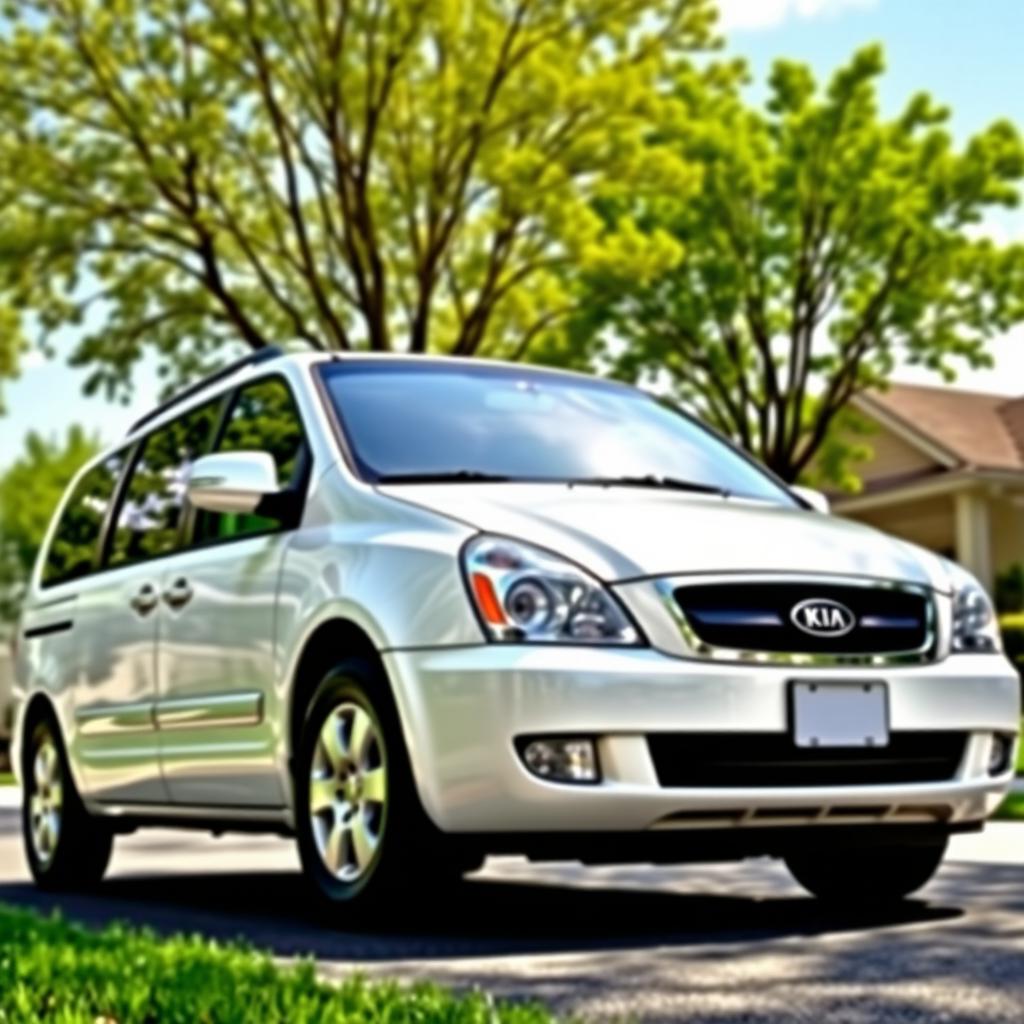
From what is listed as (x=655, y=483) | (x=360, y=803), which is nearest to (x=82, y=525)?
(x=655, y=483)

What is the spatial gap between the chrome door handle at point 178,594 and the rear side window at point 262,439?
7.0 inches

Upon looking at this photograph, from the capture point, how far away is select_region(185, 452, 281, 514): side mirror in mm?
6914

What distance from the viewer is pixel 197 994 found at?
175 inches

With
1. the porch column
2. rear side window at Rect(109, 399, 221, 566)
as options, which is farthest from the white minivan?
the porch column

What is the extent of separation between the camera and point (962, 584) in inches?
269

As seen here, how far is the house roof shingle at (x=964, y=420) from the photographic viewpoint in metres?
35.0

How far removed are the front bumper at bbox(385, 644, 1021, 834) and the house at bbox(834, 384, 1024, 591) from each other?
2807 cm

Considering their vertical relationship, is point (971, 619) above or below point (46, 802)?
above

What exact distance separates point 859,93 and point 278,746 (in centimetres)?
2523

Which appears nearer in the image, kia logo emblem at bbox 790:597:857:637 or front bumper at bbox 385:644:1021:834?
front bumper at bbox 385:644:1021:834

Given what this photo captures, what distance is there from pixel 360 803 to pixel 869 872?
204 centimetres

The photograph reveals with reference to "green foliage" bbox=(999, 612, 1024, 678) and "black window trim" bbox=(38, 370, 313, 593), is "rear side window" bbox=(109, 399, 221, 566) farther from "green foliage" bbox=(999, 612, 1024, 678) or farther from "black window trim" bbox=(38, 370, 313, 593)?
"green foliage" bbox=(999, 612, 1024, 678)

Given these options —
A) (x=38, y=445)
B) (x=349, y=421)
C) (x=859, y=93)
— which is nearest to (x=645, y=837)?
(x=349, y=421)

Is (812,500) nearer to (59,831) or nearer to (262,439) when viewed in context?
(262,439)
